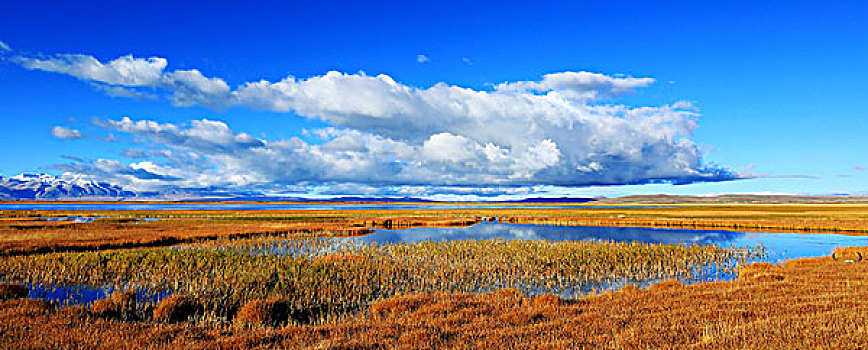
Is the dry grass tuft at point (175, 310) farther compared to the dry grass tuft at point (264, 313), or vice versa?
the dry grass tuft at point (175, 310)

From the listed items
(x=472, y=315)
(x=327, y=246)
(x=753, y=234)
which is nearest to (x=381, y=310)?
(x=472, y=315)

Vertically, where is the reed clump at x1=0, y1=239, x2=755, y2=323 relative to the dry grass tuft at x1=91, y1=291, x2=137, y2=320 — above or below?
below

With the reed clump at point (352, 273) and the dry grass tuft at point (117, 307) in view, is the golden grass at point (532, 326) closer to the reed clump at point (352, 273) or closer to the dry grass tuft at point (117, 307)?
the dry grass tuft at point (117, 307)

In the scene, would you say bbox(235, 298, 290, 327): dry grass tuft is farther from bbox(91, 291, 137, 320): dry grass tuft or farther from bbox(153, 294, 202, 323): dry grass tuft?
bbox(91, 291, 137, 320): dry grass tuft

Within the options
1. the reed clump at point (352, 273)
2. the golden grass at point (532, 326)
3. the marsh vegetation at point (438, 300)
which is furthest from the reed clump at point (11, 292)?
the reed clump at point (352, 273)

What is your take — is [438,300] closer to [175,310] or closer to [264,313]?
[264,313]

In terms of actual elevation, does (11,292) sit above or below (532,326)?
above

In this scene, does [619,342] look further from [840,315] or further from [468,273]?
[468,273]

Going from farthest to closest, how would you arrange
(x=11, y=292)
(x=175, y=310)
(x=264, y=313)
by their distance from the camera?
1. (x=11, y=292)
2. (x=175, y=310)
3. (x=264, y=313)

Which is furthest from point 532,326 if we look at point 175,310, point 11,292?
point 11,292

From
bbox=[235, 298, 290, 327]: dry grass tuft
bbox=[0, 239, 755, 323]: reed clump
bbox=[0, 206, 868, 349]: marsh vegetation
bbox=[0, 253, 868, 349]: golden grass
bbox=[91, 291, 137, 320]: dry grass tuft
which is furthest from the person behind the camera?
bbox=[0, 239, 755, 323]: reed clump

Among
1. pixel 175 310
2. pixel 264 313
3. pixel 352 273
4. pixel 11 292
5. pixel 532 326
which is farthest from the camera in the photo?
pixel 352 273

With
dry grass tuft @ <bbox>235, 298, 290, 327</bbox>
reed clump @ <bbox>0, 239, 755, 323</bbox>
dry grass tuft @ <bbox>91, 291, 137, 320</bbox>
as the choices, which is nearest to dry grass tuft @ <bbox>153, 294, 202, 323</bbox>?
reed clump @ <bbox>0, 239, 755, 323</bbox>

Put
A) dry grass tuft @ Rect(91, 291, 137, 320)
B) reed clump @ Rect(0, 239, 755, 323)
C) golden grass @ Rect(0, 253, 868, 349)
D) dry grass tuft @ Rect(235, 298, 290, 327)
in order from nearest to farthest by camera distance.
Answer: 1. golden grass @ Rect(0, 253, 868, 349)
2. dry grass tuft @ Rect(235, 298, 290, 327)
3. dry grass tuft @ Rect(91, 291, 137, 320)
4. reed clump @ Rect(0, 239, 755, 323)
